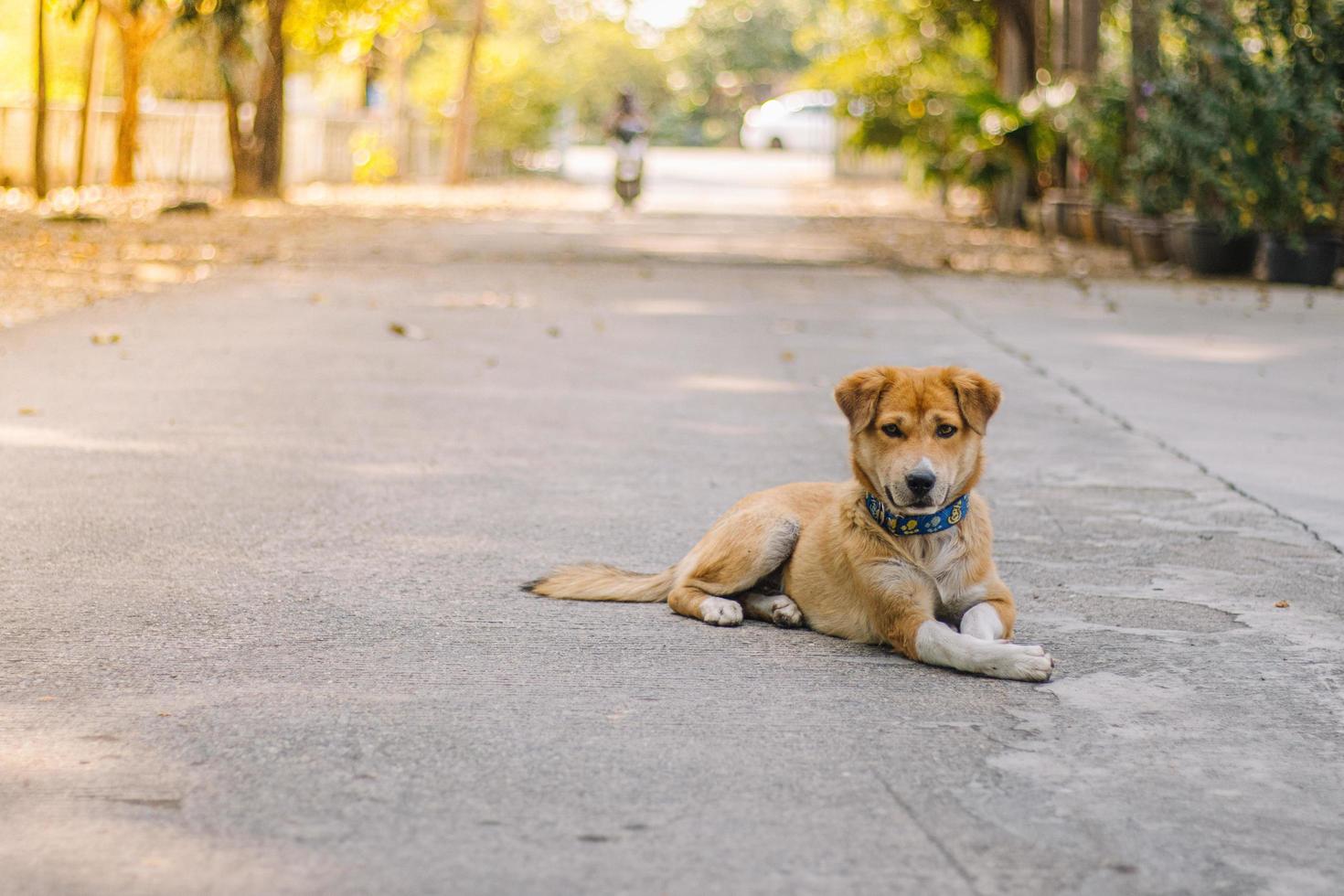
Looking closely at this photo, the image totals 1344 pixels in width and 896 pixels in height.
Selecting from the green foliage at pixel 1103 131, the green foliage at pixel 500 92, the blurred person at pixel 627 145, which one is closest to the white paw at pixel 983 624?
the green foliage at pixel 1103 131

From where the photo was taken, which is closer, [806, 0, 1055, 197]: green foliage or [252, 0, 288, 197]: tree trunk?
[806, 0, 1055, 197]: green foliage

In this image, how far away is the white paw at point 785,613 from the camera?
5566 millimetres

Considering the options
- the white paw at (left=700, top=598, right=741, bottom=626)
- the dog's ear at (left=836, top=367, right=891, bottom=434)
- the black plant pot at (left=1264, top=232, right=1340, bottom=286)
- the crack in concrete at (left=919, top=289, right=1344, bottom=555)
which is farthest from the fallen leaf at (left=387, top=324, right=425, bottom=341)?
the black plant pot at (left=1264, top=232, right=1340, bottom=286)

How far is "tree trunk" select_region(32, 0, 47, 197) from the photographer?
26250mm

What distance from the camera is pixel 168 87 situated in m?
52.7

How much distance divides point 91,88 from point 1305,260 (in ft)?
63.8

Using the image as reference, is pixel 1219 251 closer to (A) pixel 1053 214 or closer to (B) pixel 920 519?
(A) pixel 1053 214

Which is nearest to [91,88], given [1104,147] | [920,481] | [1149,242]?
[1104,147]

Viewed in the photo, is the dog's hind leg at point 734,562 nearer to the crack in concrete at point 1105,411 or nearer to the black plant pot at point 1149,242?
the crack in concrete at point 1105,411

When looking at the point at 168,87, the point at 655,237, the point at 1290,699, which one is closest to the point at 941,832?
the point at 1290,699

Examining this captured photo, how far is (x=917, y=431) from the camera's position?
5117 mm

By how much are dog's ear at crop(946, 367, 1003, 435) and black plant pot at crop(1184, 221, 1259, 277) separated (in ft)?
51.2

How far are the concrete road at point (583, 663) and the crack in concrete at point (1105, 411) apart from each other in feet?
0.14

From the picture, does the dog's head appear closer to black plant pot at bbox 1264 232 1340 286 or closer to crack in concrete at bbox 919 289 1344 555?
crack in concrete at bbox 919 289 1344 555
